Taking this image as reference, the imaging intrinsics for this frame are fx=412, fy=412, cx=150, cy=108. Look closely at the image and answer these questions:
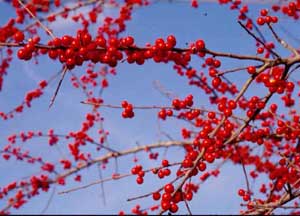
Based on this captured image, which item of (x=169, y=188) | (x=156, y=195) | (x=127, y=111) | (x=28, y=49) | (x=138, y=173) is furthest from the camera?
(x=138, y=173)

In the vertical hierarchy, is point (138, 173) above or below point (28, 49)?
below

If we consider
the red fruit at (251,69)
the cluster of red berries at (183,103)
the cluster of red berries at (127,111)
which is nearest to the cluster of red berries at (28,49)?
the cluster of red berries at (127,111)

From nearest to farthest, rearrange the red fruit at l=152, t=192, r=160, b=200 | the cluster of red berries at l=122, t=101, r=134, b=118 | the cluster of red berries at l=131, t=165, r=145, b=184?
the red fruit at l=152, t=192, r=160, b=200, the cluster of red berries at l=122, t=101, r=134, b=118, the cluster of red berries at l=131, t=165, r=145, b=184

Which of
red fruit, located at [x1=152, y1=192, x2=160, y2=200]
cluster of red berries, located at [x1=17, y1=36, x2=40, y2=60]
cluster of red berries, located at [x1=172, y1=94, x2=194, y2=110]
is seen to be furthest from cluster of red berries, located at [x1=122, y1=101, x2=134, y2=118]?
cluster of red berries, located at [x1=17, y1=36, x2=40, y2=60]

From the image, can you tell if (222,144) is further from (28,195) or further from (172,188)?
(28,195)

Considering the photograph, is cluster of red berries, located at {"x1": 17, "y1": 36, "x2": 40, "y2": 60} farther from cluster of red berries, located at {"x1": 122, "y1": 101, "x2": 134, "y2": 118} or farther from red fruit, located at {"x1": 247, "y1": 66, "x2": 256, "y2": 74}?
red fruit, located at {"x1": 247, "y1": 66, "x2": 256, "y2": 74}

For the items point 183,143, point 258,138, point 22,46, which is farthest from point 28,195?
point 22,46

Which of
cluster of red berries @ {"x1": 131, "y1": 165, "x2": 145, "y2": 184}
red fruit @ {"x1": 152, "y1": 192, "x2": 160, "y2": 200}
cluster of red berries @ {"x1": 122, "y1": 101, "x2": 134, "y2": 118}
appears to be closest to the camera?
red fruit @ {"x1": 152, "y1": 192, "x2": 160, "y2": 200}

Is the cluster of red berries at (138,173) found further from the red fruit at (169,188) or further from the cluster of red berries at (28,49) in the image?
the cluster of red berries at (28,49)

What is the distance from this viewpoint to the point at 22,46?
3211mm

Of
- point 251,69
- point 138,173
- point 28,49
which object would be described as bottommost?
point 138,173

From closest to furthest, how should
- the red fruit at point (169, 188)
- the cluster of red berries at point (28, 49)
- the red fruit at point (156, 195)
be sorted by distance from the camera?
the cluster of red berries at point (28, 49), the red fruit at point (169, 188), the red fruit at point (156, 195)

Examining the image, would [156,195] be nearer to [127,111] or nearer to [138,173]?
[138,173]

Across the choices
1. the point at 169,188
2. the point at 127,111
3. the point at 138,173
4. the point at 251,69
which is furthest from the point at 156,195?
the point at 251,69
